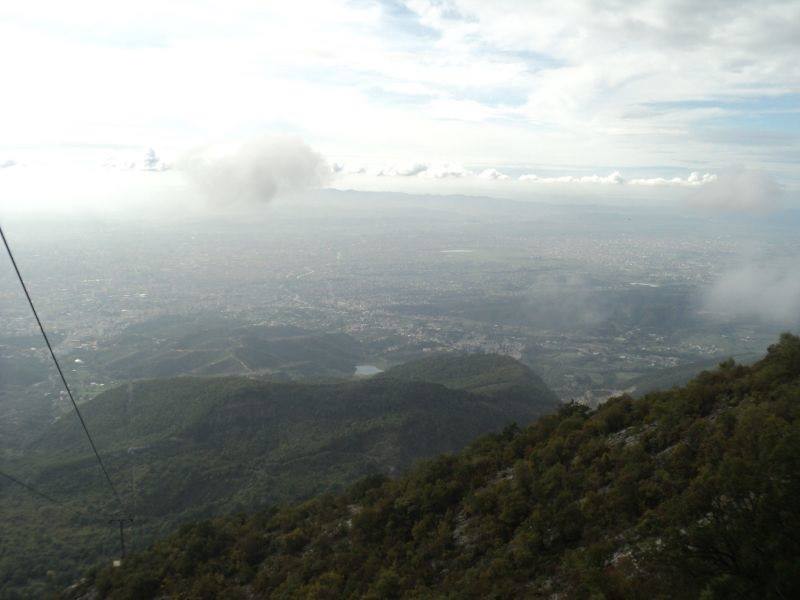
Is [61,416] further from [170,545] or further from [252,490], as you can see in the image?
[170,545]

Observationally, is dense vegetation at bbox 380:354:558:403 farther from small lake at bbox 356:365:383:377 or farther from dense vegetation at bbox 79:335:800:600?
dense vegetation at bbox 79:335:800:600

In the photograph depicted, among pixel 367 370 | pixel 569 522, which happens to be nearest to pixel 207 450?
pixel 569 522

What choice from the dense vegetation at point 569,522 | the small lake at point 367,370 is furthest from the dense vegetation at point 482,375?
the dense vegetation at point 569,522

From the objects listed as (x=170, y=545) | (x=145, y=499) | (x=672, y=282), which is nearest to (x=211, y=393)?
(x=145, y=499)

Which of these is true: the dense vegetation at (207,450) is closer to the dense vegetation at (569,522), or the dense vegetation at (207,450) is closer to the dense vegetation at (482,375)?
the dense vegetation at (482,375)

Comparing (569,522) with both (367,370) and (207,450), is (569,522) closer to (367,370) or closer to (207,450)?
(207,450)

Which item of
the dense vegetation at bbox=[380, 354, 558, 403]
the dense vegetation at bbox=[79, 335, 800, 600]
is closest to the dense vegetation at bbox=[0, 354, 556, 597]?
the dense vegetation at bbox=[380, 354, 558, 403]
